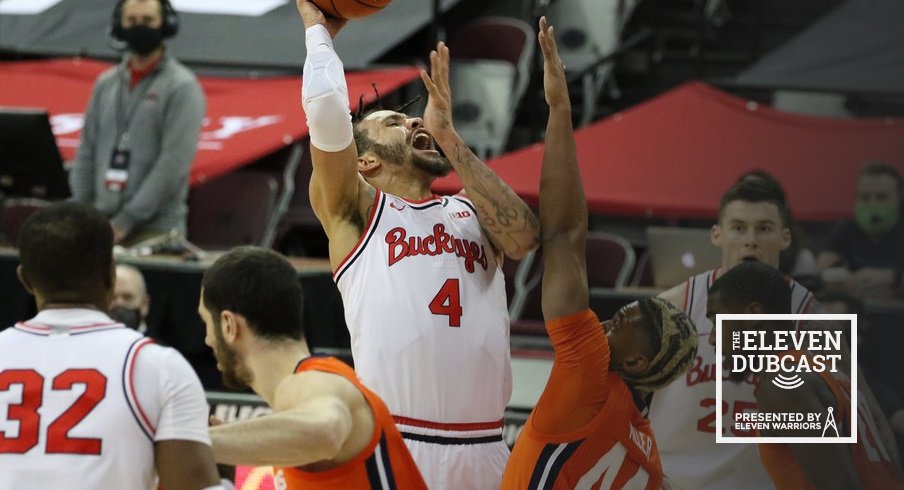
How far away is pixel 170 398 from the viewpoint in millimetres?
3299

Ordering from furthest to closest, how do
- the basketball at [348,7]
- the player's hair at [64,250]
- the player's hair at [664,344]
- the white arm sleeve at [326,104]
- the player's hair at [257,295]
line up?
the player's hair at [664,344]
the basketball at [348,7]
the white arm sleeve at [326,104]
the player's hair at [257,295]
the player's hair at [64,250]

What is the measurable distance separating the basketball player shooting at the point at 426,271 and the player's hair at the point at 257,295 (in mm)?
739

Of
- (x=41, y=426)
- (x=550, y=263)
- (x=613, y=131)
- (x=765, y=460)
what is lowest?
(x=765, y=460)

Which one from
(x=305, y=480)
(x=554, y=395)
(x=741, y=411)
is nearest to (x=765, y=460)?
(x=741, y=411)

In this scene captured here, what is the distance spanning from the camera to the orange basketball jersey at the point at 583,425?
4.53m

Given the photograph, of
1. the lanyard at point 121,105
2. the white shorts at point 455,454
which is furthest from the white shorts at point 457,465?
the lanyard at point 121,105

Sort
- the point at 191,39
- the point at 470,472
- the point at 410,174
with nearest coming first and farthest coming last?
the point at 470,472 < the point at 410,174 < the point at 191,39

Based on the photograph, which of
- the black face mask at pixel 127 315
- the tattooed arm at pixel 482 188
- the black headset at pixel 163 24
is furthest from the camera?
the black headset at pixel 163 24

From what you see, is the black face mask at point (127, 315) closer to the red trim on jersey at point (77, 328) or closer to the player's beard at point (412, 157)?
the player's beard at point (412, 157)

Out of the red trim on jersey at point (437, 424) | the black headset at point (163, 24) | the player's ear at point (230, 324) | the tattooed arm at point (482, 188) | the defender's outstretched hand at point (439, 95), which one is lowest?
the red trim on jersey at point (437, 424)

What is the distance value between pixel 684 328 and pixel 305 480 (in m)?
1.98

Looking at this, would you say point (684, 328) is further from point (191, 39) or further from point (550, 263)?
point (191, 39)

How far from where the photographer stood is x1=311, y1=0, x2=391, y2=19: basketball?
4562mm

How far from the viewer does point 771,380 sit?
5359mm
